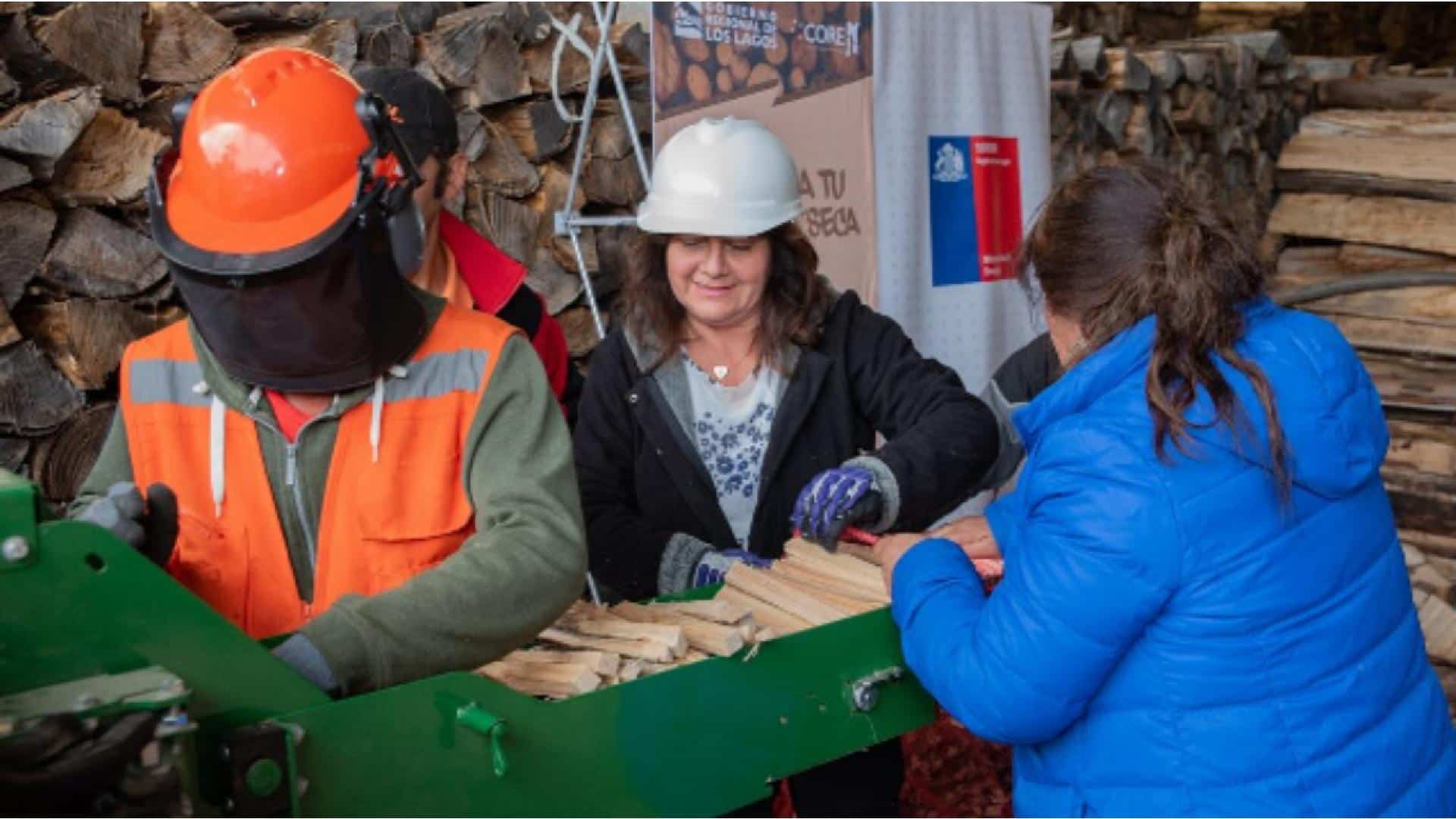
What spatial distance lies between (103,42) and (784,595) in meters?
2.30

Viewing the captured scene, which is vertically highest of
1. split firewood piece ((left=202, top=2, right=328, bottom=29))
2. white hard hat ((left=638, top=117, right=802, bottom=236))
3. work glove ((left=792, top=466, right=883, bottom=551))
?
split firewood piece ((left=202, top=2, right=328, bottom=29))

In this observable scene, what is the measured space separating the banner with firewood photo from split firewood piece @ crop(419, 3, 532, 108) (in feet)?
1.55

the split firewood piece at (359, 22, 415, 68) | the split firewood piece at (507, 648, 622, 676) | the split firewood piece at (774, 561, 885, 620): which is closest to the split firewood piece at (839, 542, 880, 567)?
the split firewood piece at (774, 561, 885, 620)

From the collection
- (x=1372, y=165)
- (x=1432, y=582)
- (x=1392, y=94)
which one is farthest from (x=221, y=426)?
(x=1392, y=94)

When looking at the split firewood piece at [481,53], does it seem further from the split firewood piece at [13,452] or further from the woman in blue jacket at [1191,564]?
the woman in blue jacket at [1191,564]

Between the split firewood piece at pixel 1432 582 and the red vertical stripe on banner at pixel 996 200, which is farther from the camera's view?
the red vertical stripe on banner at pixel 996 200

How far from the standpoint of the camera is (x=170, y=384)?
2.03 meters

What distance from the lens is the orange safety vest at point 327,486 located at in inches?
79.0

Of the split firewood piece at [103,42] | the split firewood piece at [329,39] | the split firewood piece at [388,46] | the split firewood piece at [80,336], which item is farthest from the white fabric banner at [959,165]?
the split firewood piece at [80,336]

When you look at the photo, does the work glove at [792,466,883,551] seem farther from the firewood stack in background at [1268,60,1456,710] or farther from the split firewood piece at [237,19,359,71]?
the firewood stack in background at [1268,60,1456,710]

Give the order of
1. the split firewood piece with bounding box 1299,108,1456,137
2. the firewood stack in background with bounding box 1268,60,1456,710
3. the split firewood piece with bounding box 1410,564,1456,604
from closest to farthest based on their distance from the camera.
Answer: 1. the split firewood piece with bounding box 1410,564,1456,604
2. the firewood stack in background with bounding box 1268,60,1456,710
3. the split firewood piece with bounding box 1299,108,1456,137

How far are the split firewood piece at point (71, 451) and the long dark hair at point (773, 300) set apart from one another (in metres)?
1.43

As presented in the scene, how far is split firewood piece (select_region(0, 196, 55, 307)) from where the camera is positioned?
11.3 feet

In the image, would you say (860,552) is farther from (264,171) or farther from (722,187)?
(264,171)
